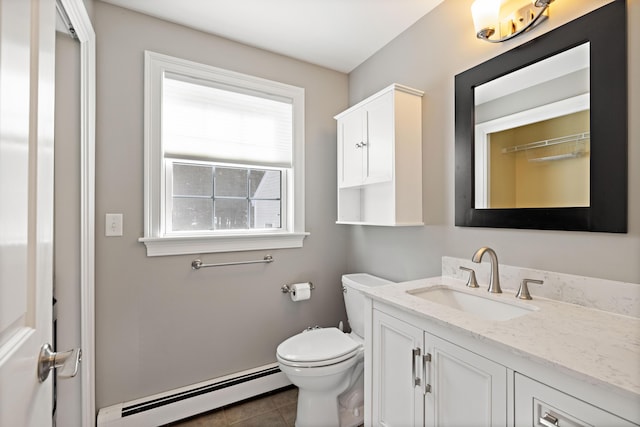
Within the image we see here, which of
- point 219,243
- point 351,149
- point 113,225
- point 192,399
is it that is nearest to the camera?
point 113,225

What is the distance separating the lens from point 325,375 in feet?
4.98

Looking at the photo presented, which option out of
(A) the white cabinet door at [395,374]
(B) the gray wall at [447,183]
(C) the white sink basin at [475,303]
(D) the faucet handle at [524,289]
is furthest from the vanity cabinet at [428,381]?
(B) the gray wall at [447,183]

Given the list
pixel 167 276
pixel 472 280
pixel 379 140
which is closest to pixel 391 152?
pixel 379 140

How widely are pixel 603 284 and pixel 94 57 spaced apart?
2.45 meters

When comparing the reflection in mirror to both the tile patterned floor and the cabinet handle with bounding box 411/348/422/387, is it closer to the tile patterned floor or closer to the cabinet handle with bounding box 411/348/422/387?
the cabinet handle with bounding box 411/348/422/387

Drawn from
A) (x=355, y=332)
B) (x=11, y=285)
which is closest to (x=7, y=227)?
(x=11, y=285)

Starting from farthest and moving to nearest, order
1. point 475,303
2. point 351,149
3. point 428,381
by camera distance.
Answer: point 351,149 → point 475,303 → point 428,381

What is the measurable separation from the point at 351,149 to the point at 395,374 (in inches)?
53.7

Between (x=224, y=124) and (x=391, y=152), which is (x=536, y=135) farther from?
(x=224, y=124)

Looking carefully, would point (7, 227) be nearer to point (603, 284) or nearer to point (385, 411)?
point (385, 411)

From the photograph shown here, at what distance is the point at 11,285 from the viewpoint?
49cm

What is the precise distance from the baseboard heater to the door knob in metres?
1.30

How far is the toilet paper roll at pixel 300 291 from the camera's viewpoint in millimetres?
2090

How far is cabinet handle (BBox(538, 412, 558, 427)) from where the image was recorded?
0.70 meters
